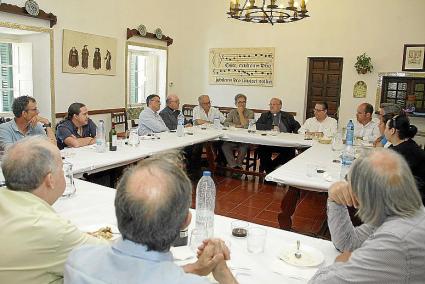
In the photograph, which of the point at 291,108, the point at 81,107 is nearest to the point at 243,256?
the point at 81,107

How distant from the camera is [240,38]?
7.90 meters

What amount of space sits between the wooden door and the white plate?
5950 mm

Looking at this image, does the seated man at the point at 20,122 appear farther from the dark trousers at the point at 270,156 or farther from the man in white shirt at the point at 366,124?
the man in white shirt at the point at 366,124

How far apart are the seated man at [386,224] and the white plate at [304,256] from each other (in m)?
0.25

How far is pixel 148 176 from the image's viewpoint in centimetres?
99

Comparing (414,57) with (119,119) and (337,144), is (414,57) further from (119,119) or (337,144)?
(119,119)

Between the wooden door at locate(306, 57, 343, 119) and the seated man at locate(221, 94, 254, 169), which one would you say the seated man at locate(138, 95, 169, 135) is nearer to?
the seated man at locate(221, 94, 254, 169)

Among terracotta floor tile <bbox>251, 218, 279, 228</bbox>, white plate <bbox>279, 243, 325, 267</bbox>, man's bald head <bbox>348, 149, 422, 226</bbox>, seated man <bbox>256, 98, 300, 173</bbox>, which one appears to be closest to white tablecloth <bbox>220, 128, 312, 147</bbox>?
seated man <bbox>256, 98, 300, 173</bbox>

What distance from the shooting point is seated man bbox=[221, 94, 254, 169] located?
18.9ft

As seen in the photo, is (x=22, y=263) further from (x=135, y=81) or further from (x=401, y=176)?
(x=135, y=81)

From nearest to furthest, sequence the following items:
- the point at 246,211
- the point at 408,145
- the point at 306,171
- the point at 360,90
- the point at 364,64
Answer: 1. the point at 408,145
2. the point at 306,171
3. the point at 246,211
4. the point at 364,64
5. the point at 360,90

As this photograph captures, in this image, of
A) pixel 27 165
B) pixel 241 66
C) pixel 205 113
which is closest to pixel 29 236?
pixel 27 165

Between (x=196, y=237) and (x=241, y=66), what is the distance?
6560 mm

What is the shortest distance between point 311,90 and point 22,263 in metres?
6.81
